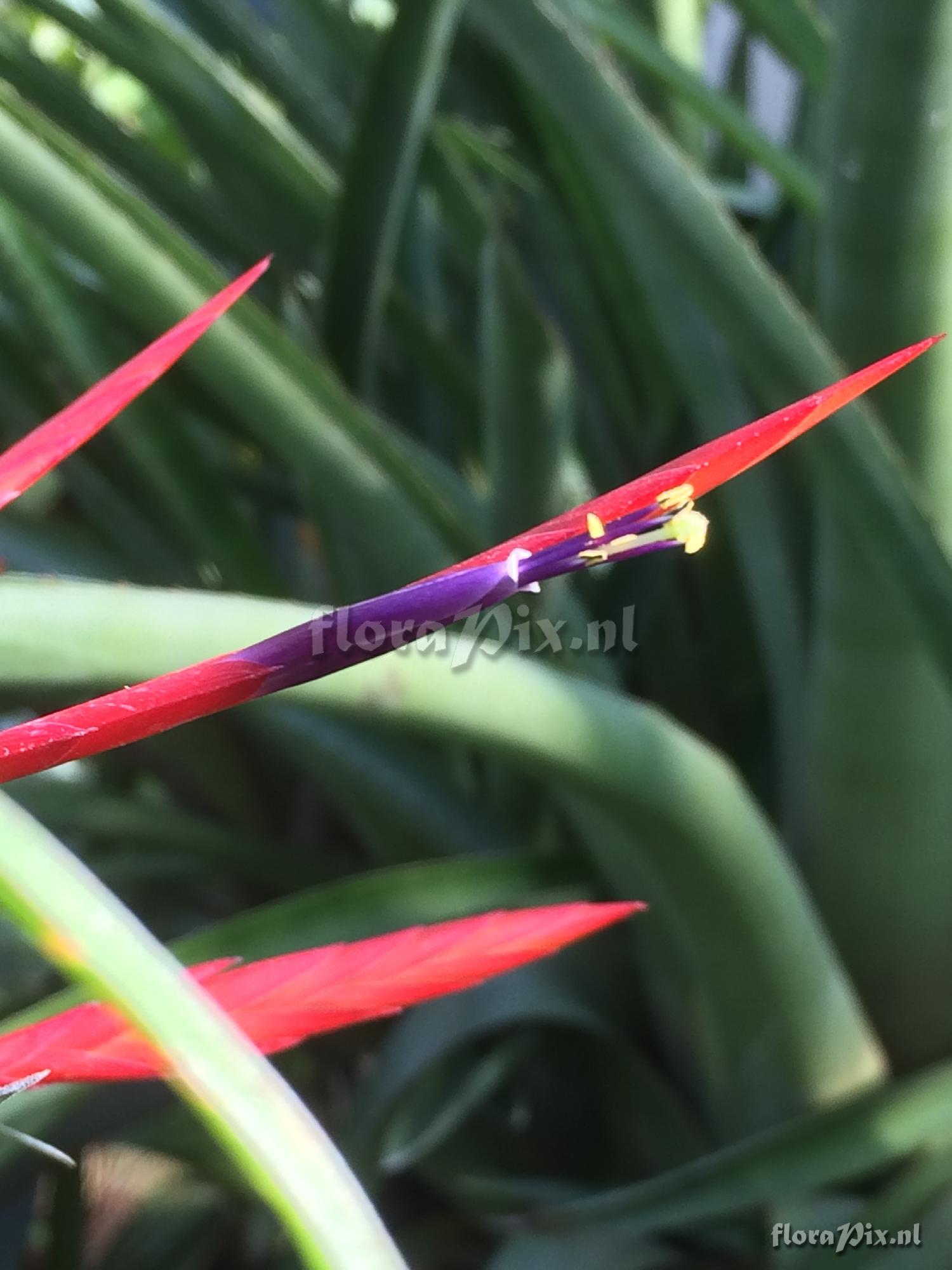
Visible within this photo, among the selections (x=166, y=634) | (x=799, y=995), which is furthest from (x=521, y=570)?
(x=799, y=995)

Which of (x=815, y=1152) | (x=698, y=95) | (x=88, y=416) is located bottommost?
(x=815, y=1152)

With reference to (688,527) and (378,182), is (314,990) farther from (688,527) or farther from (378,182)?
(378,182)

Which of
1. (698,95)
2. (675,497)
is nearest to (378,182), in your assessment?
(698,95)

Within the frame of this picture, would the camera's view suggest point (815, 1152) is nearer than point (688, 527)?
No

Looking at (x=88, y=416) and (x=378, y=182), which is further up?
(x=378, y=182)

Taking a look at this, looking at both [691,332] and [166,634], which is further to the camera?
[691,332]

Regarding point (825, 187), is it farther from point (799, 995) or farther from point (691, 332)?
point (799, 995)
